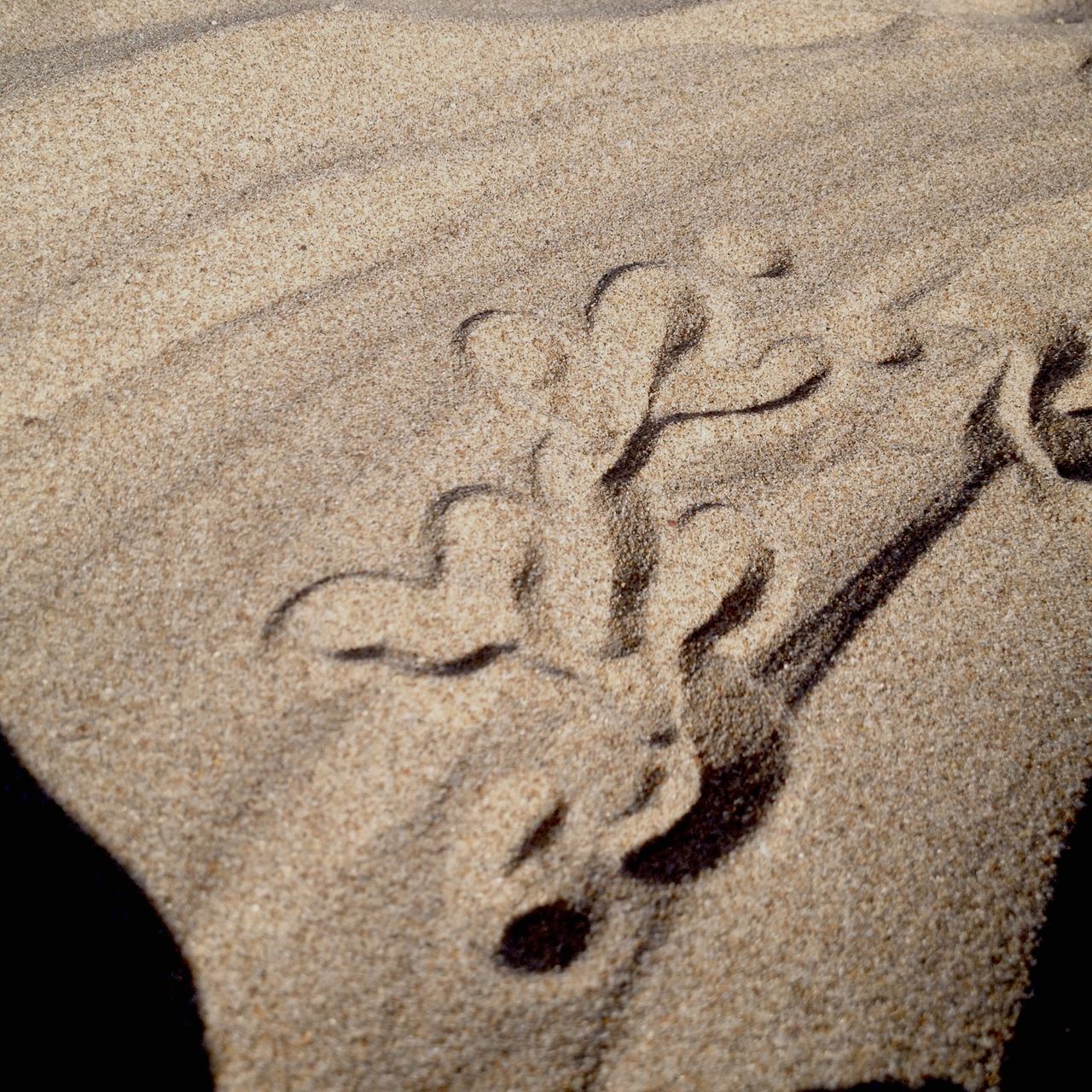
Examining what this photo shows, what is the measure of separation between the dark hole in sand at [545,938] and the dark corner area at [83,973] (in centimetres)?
35

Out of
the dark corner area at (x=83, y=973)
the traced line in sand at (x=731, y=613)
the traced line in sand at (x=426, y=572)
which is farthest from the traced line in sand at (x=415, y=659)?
the dark corner area at (x=83, y=973)

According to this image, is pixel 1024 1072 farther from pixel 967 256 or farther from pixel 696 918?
pixel 967 256

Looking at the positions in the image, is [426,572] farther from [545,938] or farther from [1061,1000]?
[1061,1000]

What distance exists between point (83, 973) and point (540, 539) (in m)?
0.79

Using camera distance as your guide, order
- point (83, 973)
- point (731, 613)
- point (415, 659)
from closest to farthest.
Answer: point (83, 973) → point (415, 659) → point (731, 613)

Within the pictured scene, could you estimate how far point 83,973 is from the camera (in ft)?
3.25

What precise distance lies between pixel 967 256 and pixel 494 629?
4.25 feet

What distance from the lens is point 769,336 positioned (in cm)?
164

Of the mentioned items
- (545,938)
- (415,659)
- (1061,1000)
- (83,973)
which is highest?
(415,659)

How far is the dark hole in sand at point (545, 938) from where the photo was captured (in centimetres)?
104

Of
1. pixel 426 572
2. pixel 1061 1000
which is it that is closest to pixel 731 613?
pixel 426 572

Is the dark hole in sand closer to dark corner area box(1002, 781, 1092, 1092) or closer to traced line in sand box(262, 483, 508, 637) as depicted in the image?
traced line in sand box(262, 483, 508, 637)

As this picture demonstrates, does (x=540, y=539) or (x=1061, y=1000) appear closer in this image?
(x=1061, y=1000)

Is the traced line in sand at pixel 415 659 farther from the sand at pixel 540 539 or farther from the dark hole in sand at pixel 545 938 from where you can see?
the dark hole in sand at pixel 545 938
